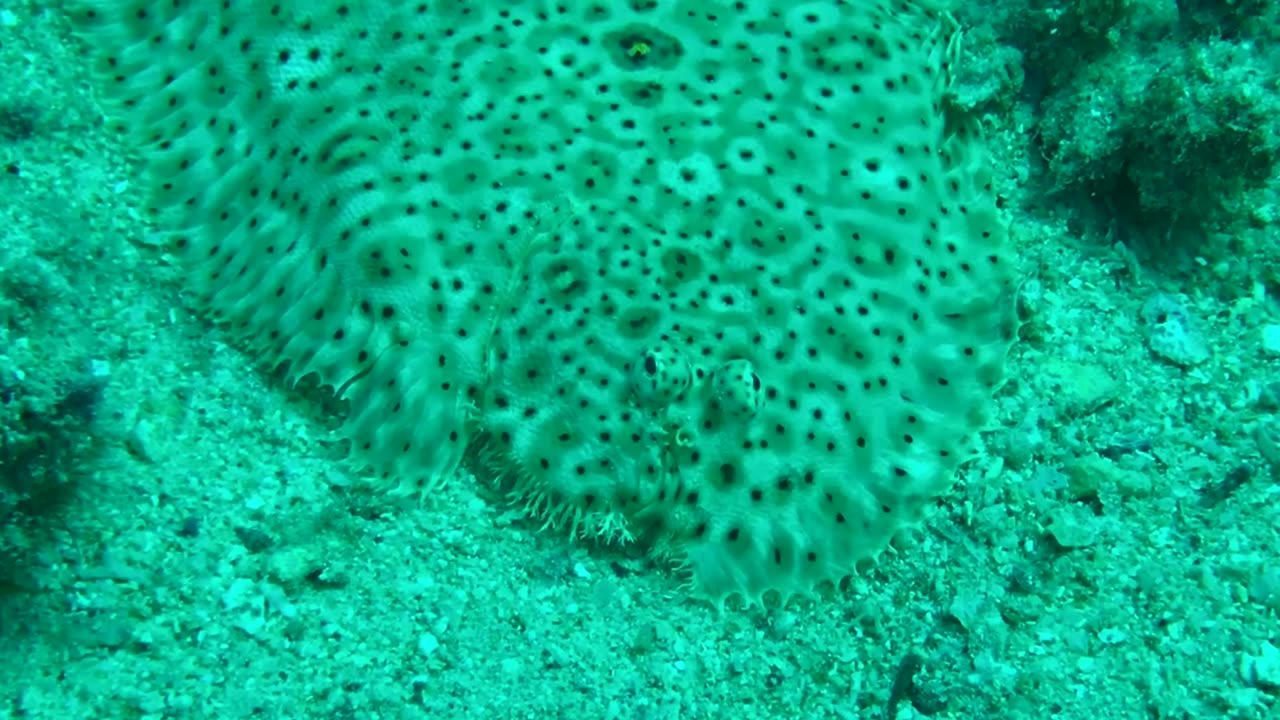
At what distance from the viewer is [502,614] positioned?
3.84 m

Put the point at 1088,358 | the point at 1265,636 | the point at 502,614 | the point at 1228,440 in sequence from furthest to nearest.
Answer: the point at 1088,358 → the point at 1228,440 → the point at 502,614 → the point at 1265,636

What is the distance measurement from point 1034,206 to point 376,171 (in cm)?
351

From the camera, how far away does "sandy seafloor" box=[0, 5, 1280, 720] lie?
11.4 feet

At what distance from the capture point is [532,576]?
156 inches

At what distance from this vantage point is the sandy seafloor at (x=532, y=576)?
3482 mm

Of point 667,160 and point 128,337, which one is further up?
point 667,160

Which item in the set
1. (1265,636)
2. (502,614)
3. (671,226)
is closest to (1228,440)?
(1265,636)

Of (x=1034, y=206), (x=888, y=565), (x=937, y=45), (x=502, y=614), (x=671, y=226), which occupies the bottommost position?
(x=502, y=614)

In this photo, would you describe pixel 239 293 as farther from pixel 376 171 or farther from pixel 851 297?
pixel 851 297

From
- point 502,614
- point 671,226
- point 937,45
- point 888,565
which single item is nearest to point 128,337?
point 502,614

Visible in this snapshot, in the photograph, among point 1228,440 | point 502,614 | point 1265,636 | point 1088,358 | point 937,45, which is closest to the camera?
point 1265,636

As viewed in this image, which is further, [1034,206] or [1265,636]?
[1034,206]

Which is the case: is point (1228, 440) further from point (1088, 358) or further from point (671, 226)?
point (671, 226)

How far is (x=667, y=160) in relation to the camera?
4.31 m
